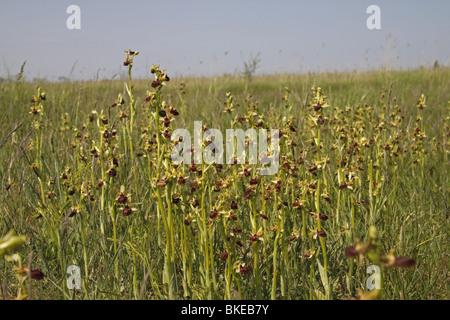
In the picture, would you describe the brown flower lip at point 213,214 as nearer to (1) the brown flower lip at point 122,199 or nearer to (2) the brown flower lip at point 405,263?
(1) the brown flower lip at point 122,199

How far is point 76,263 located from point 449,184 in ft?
9.26

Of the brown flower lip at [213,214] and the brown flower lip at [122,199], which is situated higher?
the brown flower lip at [122,199]

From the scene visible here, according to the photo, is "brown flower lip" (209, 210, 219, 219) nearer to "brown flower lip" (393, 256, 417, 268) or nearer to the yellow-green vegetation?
the yellow-green vegetation

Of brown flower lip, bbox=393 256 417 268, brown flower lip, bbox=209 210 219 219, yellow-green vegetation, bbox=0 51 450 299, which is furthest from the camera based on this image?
yellow-green vegetation, bbox=0 51 450 299

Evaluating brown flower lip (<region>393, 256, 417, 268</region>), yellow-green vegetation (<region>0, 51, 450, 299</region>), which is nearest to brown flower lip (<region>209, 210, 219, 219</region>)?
yellow-green vegetation (<region>0, 51, 450, 299</region>)

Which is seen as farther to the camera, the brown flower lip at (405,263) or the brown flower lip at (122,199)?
the brown flower lip at (122,199)

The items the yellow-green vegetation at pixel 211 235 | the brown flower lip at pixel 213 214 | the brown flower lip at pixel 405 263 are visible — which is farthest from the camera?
the yellow-green vegetation at pixel 211 235

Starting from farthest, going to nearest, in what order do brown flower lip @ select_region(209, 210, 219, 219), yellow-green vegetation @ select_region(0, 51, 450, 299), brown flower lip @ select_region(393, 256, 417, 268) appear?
yellow-green vegetation @ select_region(0, 51, 450, 299) → brown flower lip @ select_region(209, 210, 219, 219) → brown flower lip @ select_region(393, 256, 417, 268)

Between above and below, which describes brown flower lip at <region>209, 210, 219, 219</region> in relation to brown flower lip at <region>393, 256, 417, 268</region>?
below

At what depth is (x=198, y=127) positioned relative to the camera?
1.90 metres

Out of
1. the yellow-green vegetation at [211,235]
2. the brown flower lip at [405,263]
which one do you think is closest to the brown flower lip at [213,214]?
the yellow-green vegetation at [211,235]

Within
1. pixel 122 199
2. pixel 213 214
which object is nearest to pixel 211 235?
pixel 213 214
